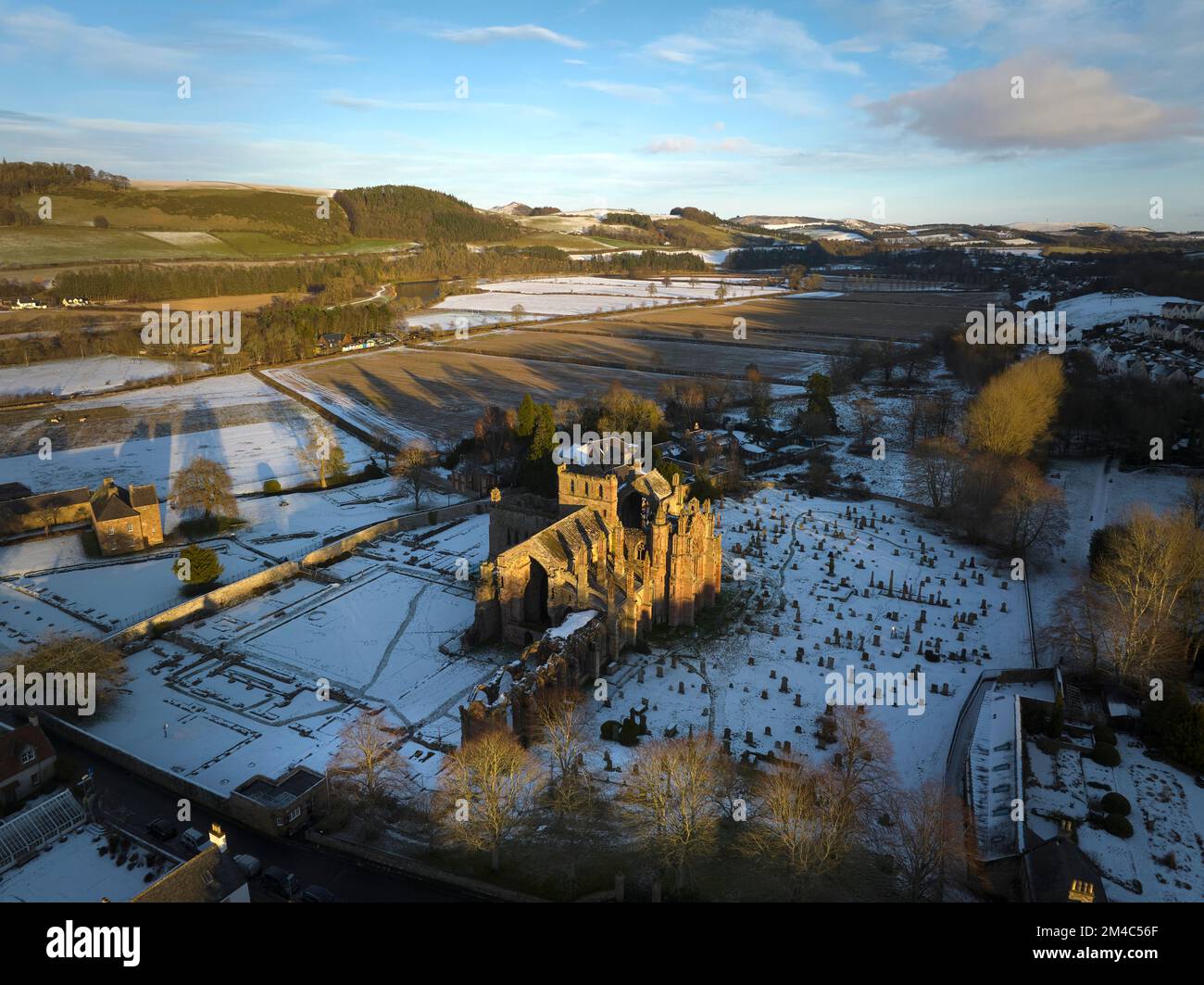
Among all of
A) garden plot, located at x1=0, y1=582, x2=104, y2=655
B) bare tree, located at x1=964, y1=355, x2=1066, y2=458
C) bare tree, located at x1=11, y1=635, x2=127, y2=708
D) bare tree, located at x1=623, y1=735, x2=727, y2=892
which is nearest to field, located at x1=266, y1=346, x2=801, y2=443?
bare tree, located at x1=964, y1=355, x2=1066, y2=458

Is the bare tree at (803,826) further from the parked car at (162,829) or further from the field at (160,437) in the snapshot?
the field at (160,437)

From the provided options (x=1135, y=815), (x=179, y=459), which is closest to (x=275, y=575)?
(x=179, y=459)

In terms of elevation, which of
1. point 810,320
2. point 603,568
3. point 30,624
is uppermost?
point 810,320

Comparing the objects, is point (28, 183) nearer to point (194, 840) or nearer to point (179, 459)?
point (179, 459)

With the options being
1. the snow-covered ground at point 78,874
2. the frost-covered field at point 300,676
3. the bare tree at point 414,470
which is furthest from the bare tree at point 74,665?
the bare tree at point 414,470

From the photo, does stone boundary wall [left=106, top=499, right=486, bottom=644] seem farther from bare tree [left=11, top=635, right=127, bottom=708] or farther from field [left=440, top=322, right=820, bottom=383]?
field [left=440, top=322, right=820, bottom=383]

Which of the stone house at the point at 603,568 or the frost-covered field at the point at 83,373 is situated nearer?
the stone house at the point at 603,568
